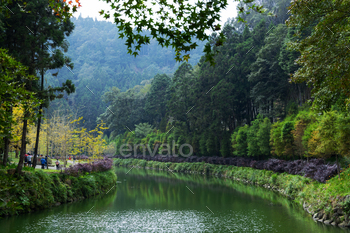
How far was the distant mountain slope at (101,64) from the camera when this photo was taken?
9269cm

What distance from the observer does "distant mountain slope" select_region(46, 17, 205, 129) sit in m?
92.7

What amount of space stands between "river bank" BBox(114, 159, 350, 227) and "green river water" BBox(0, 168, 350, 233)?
0.53 meters

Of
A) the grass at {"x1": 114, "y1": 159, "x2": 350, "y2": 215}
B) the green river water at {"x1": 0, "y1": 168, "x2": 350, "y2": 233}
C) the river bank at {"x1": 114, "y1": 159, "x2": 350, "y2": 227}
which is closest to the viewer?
the green river water at {"x1": 0, "y1": 168, "x2": 350, "y2": 233}

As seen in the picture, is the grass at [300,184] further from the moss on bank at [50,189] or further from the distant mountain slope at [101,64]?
the distant mountain slope at [101,64]

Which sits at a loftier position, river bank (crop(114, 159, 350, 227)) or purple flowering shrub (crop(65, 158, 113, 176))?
purple flowering shrub (crop(65, 158, 113, 176))

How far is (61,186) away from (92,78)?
97.6m

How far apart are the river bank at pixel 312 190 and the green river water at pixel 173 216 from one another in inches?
21.0

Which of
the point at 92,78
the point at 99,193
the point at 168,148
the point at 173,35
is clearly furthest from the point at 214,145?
the point at 92,78

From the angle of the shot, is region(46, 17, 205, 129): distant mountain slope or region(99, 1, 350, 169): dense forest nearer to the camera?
region(99, 1, 350, 169): dense forest

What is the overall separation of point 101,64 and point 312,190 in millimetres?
128002

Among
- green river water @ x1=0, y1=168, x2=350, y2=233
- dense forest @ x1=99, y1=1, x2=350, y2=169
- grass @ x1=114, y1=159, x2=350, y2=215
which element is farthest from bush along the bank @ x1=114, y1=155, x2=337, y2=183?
green river water @ x1=0, y1=168, x2=350, y2=233

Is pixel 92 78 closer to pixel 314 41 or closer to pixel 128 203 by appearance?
pixel 128 203

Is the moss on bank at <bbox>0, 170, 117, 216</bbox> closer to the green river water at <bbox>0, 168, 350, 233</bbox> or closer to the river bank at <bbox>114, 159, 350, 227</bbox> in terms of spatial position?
the green river water at <bbox>0, 168, 350, 233</bbox>

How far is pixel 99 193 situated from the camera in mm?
20062
